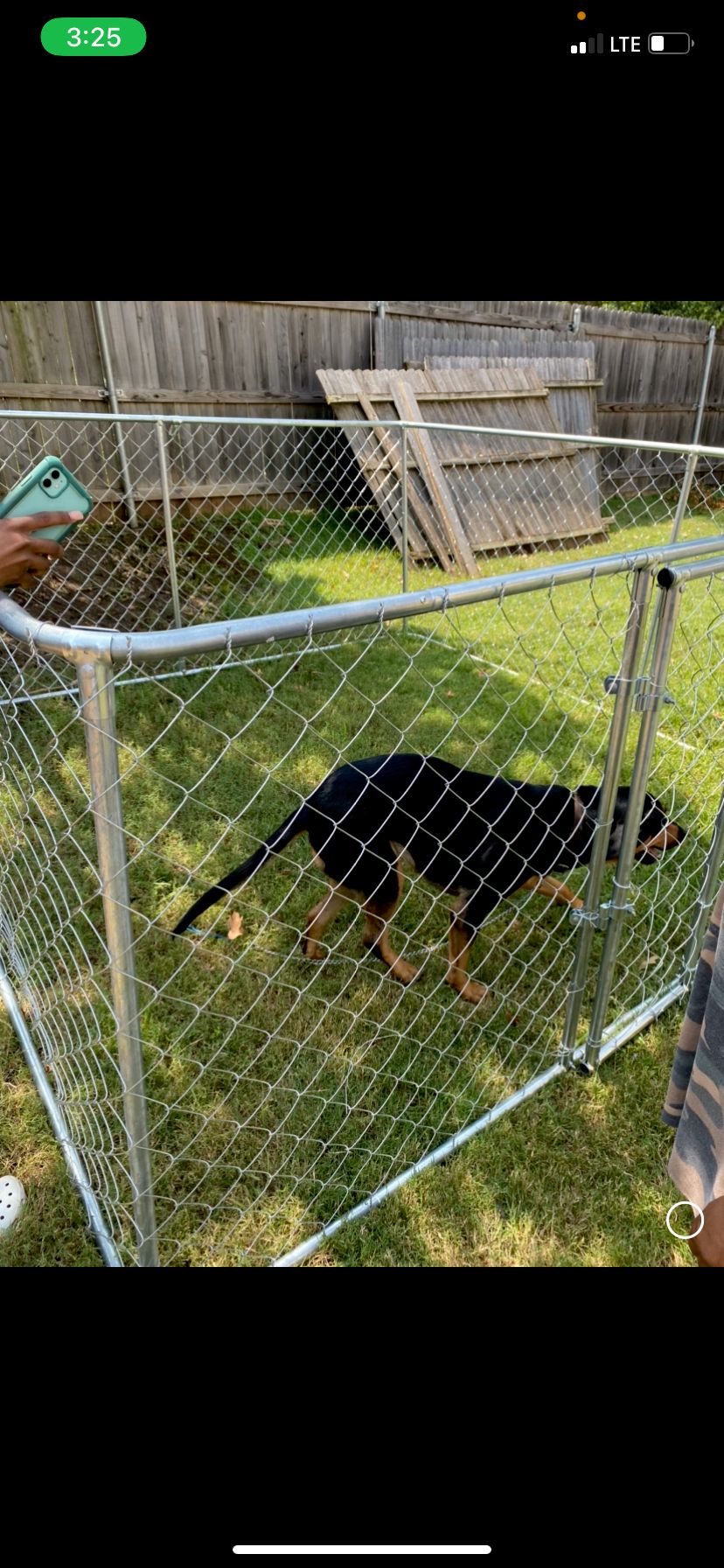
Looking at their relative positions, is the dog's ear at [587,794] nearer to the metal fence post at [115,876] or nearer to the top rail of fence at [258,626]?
the top rail of fence at [258,626]

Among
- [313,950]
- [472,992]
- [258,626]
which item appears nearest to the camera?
[258,626]

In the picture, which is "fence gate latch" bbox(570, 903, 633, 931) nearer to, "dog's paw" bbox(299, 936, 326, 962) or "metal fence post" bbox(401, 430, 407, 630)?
"dog's paw" bbox(299, 936, 326, 962)

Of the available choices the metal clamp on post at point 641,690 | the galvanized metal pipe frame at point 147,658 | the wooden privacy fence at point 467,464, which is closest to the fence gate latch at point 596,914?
the galvanized metal pipe frame at point 147,658

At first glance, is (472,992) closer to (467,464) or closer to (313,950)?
(313,950)

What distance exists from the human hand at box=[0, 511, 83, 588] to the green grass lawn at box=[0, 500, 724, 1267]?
0.33 m

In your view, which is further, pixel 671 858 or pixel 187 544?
pixel 187 544

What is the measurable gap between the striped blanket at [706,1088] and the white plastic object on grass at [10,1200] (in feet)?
4.94

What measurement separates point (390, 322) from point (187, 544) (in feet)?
12.4

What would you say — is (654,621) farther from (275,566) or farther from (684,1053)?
(275,566)

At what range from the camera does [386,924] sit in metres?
2.45

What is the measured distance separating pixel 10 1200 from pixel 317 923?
1.16 metres

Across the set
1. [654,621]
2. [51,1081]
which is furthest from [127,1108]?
[654,621]

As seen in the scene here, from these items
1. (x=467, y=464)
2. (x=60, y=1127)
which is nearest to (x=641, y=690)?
(x=60, y=1127)

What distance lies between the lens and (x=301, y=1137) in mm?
2207
